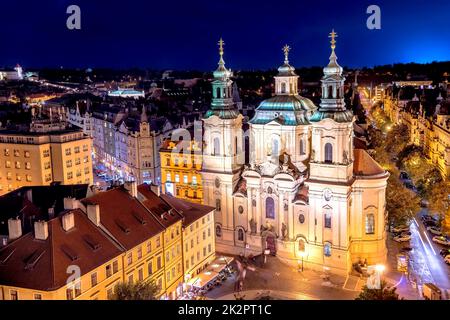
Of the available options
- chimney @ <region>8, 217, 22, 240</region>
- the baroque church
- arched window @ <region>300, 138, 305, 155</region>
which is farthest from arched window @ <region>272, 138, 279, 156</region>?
chimney @ <region>8, 217, 22, 240</region>

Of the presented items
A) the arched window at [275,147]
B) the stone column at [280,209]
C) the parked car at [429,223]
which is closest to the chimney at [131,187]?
the stone column at [280,209]

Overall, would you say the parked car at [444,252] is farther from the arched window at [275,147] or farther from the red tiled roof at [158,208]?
the red tiled roof at [158,208]

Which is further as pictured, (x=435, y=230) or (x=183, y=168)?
(x=183, y=168)

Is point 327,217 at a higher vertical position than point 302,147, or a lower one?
lower

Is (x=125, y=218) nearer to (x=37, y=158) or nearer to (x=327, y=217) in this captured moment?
(x=327, y=217)

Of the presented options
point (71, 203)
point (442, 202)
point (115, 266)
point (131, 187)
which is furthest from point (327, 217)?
point (71, 203)

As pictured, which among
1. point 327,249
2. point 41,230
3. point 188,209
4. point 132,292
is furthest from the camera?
point 188,209

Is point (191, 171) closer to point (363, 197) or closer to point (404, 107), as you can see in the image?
point (363, 197)
